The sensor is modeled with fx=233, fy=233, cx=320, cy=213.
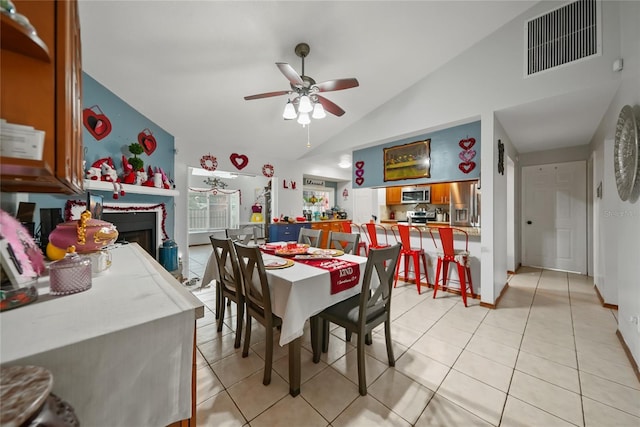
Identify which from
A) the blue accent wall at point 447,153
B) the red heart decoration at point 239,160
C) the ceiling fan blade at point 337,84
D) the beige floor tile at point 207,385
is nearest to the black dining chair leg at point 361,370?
the beige floor tile at point 207,385

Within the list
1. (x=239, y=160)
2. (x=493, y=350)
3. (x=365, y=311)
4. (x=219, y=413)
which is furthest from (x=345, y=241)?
(x=239, y=160)

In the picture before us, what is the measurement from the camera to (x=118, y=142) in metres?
2.88

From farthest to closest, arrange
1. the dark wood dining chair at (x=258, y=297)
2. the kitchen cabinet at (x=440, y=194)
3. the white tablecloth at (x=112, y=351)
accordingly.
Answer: the kitchen cabinet at (x=440, y=194) → the dark wood dining chair at (x=258, y=297) → the white tablecloth at (x=112, y=351)

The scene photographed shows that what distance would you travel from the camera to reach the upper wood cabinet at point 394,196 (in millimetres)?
5462

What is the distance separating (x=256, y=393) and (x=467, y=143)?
368 cm

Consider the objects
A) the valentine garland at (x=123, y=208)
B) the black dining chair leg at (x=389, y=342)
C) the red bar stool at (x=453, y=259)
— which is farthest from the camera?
the red bar stool at (x=453, y=259)

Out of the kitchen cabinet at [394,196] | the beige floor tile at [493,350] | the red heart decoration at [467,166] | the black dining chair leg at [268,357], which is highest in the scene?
the red heart decoration at [467,166]

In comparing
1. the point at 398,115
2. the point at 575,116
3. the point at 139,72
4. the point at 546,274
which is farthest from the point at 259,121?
the point at 546,274

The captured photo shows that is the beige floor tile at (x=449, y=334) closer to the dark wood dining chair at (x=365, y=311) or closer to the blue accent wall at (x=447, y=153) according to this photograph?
the dark wood dining chair at (x=365, y=311)

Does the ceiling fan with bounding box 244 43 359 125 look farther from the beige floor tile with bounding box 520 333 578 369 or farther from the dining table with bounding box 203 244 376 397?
the beige floor tile with bounding box 520 333 578 369

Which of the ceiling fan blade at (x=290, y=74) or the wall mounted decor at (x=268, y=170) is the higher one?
the ceiling fan blade at (x=290, y=74)

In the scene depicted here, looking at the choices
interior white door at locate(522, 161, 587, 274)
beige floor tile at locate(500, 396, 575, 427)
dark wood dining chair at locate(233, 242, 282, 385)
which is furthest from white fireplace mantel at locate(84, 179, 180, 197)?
interior white door at locate(522, 161, 587, 274)

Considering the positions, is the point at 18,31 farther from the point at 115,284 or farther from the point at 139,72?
the point at 139,72

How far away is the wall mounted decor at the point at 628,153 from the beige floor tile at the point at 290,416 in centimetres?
275
